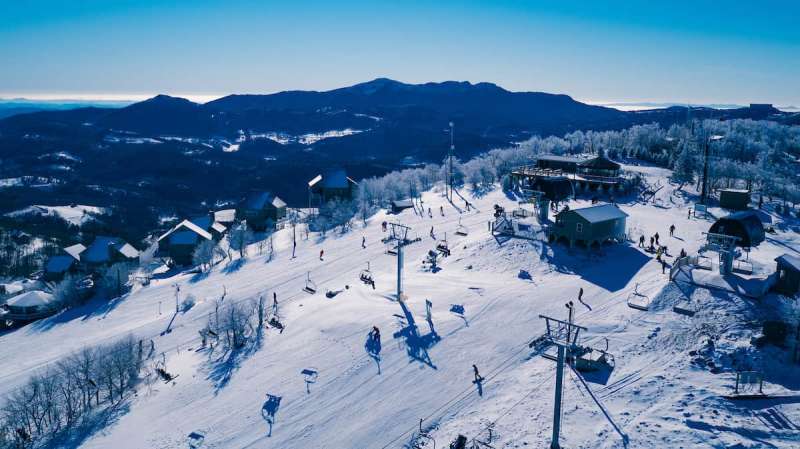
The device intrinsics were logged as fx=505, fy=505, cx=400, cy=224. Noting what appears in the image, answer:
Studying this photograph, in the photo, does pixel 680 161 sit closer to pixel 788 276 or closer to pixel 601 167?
pixel 601 167

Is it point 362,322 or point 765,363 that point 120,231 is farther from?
point 765,363

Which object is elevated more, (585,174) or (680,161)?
(680,161)

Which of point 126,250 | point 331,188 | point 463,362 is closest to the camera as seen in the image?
point 463,362

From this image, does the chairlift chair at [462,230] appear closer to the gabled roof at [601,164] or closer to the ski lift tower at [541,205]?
the ski lift tower at [541,205]

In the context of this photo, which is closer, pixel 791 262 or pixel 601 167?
pixel 791 262

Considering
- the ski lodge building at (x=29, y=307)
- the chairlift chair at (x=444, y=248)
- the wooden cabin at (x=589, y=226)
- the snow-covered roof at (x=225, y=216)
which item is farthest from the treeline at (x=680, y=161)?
the ski lodge building at (x=29, y=307)

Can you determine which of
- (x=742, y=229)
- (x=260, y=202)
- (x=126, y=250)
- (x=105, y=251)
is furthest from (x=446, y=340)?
(x=105, y=251)

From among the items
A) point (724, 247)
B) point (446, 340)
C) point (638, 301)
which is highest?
point (724, 247)
